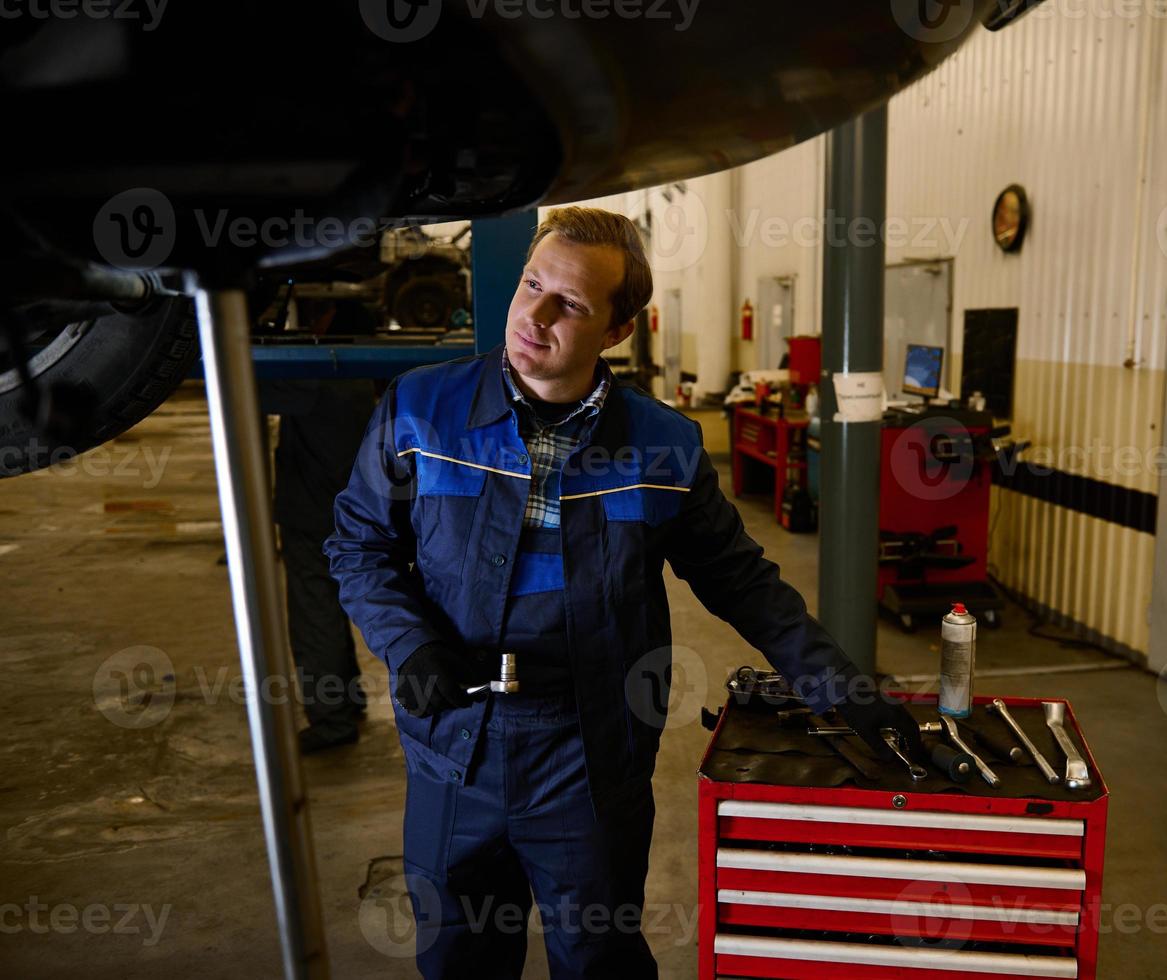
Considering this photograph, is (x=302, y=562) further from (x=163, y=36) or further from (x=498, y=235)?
(x=163, y=36)

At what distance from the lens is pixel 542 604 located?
1.44 metres

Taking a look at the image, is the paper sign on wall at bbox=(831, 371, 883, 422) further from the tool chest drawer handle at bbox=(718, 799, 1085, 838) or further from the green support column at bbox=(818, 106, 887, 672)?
the tool chest drawer handle at bbox=(718, 799, 1085, 838)

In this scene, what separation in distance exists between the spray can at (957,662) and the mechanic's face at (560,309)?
2.78 ft

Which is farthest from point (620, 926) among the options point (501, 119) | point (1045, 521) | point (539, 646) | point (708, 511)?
point (1045, 521)

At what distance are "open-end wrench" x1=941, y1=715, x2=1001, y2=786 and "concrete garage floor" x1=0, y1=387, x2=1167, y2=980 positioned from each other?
2.52 feet

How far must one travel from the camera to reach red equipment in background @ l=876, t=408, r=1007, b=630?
4148 millimetres

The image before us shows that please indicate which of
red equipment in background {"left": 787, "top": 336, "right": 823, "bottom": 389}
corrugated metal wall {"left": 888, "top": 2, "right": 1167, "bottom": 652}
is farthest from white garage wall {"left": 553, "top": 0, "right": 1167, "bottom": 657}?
red equipment in background {"left": 787, "top": 336, "right": 823, "bottom": 389}

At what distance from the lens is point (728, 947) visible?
62.5 inches

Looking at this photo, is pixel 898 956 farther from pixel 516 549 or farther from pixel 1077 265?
pixel 1077 265

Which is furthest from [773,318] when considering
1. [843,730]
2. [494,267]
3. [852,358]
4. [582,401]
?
[582,401]

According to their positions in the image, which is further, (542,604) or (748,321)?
(748,321)

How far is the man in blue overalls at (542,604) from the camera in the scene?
4.70ft

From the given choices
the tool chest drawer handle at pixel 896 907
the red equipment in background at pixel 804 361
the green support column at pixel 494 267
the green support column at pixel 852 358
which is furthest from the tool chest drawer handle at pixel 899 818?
the red equipment in background at pixel 804 361

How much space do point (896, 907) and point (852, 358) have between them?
1915mm
